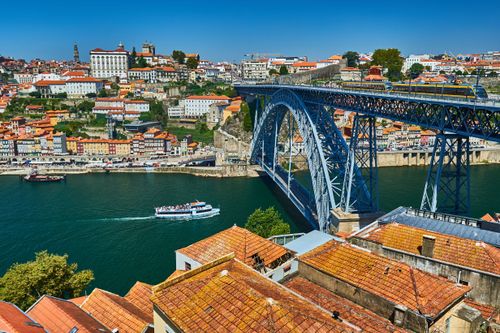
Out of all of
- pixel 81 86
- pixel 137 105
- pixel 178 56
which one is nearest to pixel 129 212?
pixel 137 105

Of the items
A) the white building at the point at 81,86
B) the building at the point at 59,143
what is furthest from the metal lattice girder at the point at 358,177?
the white building at the point at 81,86

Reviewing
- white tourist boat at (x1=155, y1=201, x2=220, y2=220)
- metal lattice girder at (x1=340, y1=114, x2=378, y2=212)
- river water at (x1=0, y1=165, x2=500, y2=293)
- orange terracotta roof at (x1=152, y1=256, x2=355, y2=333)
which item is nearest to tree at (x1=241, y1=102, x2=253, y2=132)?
river water at (x1=0, y1=165, x2=500, y2=293)

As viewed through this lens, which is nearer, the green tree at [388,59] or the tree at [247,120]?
the tree at [247,120]

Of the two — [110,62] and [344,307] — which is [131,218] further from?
[110,62]

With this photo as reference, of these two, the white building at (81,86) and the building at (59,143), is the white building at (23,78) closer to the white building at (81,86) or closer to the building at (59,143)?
the white building at (81,86)

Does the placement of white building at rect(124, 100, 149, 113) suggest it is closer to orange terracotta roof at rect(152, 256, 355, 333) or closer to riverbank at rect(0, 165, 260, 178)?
riverbank at rect(0, 165, 260, 178)

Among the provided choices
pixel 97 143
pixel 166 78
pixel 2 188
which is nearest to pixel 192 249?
pixel 2 188

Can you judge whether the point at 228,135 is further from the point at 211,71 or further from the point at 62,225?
the point at 211,71
